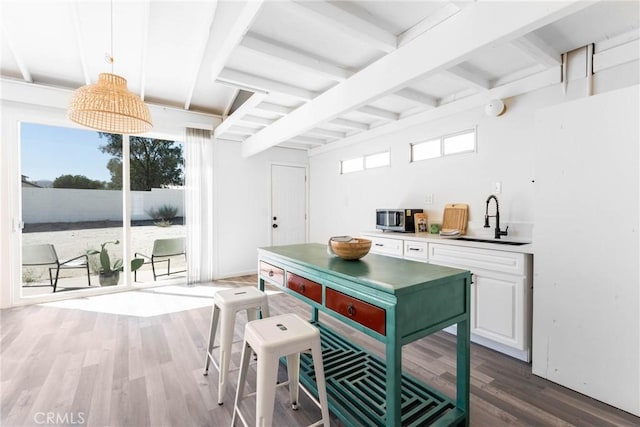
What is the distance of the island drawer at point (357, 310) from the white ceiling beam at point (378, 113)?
255 centimetres

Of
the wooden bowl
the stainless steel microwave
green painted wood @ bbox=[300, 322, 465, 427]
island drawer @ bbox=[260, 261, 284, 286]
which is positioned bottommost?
green painted wood @ bbox=[300, 322, 465, 427]

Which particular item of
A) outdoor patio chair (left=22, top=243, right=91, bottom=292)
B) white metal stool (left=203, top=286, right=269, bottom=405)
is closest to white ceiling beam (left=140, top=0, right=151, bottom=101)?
outdoor patio chair (left=22, top=243, right=91, bottom=292)

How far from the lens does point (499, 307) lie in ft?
7.75

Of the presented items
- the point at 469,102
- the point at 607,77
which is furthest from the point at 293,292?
the point at 607,77

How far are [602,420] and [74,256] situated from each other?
5.60 meters

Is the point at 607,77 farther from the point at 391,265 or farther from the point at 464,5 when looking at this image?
the point at 391,265

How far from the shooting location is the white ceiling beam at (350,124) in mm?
3978

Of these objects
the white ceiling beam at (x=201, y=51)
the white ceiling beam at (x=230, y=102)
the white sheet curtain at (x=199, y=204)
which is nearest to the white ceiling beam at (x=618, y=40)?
the white ceiling beam at (x=201, y=51)

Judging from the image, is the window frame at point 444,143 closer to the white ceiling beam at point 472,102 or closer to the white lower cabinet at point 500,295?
the white ceiling beam at point 472,102

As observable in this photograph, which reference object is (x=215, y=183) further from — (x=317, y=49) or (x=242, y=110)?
(x=317, y=49)

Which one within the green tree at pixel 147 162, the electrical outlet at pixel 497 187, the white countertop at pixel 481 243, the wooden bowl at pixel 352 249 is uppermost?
the green tree at pixel 147 162

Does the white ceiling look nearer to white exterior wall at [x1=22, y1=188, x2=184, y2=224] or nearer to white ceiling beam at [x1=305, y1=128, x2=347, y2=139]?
white ceiling beam at [x1=305, y1=128, x2=347, y2=139]

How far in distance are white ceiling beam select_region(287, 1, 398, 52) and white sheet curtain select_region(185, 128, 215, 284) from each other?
3.43 m

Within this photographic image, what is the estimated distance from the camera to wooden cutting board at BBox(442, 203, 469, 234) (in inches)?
124
